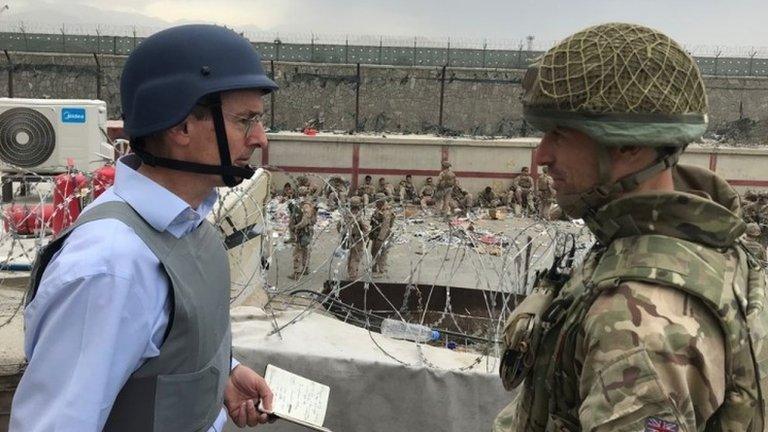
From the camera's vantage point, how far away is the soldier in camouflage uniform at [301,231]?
9453 millimetres

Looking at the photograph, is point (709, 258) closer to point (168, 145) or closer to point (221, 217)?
point (168, 145)

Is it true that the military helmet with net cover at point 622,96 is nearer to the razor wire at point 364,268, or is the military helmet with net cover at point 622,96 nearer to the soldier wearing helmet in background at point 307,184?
the razor wire at point 364,268

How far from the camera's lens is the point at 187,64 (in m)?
1.48

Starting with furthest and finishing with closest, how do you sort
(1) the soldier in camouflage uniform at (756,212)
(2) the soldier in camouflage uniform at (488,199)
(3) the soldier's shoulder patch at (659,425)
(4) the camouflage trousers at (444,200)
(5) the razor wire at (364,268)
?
(2) the soldier in camouflage uniform at (488,199)
(4) the camouflage trousers at (444,200)
(1) the soldier in camouflage uniform at (756,212)
(5) the razor wire at (364,268)
(3) the soldier's shoulder patch at (659,425)

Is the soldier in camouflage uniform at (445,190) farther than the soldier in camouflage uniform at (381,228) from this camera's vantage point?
Yes

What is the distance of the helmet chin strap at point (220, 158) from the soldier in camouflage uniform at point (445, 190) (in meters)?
13.3

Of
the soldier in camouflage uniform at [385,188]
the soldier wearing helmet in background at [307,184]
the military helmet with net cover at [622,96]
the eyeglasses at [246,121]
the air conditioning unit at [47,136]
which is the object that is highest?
the military helmet with net cover at [622,96]

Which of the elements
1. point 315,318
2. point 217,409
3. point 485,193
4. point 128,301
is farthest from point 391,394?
point 485,193

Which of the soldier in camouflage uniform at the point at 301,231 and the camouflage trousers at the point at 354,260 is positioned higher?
the soldier in camouflage uniform at the point at 301,231

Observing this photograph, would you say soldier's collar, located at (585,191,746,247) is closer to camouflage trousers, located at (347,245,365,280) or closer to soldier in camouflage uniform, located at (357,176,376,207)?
camouflage trousers, located at (347,245,365,280)

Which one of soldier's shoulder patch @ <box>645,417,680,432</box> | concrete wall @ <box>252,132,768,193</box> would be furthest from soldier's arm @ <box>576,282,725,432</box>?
concrete wall @ <box>252,132,768,193</box>

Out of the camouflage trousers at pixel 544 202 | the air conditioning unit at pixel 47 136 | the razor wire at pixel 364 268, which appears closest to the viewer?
the razor wire at pixel 364 268

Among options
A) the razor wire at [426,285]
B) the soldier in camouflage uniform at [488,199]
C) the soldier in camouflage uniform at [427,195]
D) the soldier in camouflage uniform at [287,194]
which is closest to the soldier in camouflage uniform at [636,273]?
the razor wire at [426,285]

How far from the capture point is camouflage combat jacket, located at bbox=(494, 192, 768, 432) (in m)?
1.16
